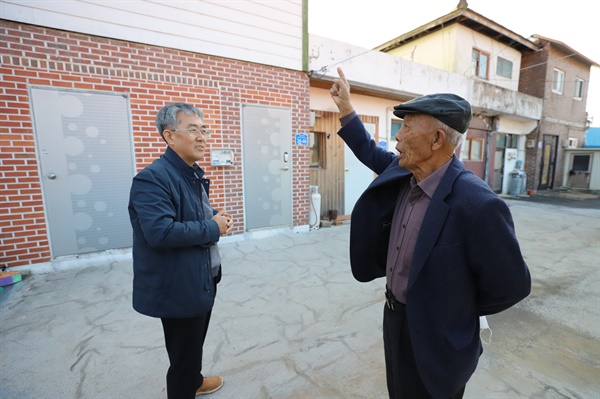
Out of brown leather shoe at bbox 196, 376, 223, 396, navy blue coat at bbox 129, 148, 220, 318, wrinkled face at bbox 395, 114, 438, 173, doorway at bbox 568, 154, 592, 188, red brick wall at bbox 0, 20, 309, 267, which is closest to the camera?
wrinkled face at bbox 395, 114, 438, 173

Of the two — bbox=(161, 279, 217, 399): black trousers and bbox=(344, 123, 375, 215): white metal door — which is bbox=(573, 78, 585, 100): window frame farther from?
bbox=(161, 279, 217, 399): black trousers

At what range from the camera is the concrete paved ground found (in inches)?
81.2

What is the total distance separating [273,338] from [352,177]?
5.58 m

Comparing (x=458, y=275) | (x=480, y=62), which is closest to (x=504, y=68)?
(x=480, y=62)

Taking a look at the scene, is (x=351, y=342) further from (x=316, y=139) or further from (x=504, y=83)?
(x=504, y=83)

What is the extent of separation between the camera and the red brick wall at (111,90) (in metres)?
3.59

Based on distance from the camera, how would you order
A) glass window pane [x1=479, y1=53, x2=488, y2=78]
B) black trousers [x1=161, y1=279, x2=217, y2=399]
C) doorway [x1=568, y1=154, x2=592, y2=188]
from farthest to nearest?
1. doorway [x1=568, y1=154, x2=592, y2=188]
2. glass window pane [x1=479, y1=53, x2=488, y2=78]
3. black trousers [x1=161, y1=279, x2=217, y2=399]

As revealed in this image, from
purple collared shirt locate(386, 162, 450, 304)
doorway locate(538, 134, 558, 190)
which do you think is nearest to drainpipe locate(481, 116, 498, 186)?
doorway locate(538, 134, 558, 190)

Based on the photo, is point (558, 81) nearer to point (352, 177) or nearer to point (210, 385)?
point (352, 177)

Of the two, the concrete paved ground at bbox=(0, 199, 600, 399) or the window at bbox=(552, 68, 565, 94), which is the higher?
the window at bbox=(552, 68, 565, 94)

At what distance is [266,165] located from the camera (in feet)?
18.1

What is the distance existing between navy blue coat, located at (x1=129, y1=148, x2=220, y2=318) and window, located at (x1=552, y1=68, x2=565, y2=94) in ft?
56.5

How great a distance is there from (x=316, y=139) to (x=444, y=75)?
4748mm

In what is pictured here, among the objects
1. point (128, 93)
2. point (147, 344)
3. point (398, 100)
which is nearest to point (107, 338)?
point (147, 344)
